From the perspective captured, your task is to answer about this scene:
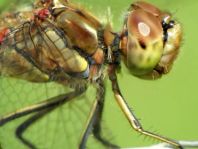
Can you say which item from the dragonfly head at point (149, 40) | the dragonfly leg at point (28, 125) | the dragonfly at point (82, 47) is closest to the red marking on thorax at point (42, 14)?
the dragonfly at point (82, 47)

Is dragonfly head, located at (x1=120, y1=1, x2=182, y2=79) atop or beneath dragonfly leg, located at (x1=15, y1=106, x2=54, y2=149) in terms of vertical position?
atop

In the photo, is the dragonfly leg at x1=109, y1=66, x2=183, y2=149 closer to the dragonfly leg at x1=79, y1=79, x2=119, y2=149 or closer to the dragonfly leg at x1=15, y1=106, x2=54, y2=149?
the dragonfly leg at x1=79, y1=79, x2=119, y2=149

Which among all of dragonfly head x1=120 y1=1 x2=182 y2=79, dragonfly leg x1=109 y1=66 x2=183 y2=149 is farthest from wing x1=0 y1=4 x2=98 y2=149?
dragonfly head x1=120 y1=1 x2=182 y2=79

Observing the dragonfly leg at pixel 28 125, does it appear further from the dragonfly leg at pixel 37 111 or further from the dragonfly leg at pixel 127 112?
the dragonfly leg at pixel 127 112

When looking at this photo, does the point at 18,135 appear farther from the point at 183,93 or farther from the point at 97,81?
the point at 183,93

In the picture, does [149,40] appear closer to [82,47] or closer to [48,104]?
[82,47]

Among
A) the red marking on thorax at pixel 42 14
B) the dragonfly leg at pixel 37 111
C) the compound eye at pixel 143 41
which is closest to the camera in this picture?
the compound eye at pixel 143 41

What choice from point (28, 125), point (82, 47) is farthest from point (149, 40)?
point (28, 125)
